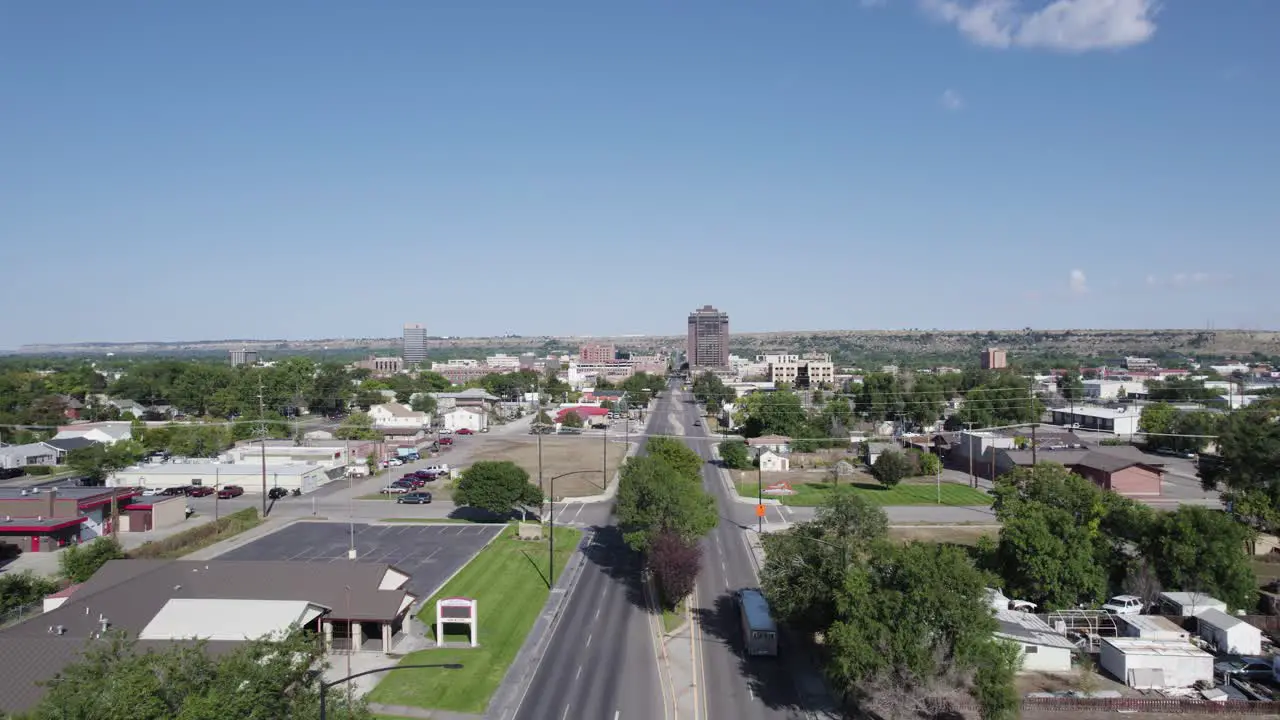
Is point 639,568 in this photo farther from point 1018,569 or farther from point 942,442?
point 942,442

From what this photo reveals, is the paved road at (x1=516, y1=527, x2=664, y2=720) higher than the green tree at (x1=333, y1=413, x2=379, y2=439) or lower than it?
lower

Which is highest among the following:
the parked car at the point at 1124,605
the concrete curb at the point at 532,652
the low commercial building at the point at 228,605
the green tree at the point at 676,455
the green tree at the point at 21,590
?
the green tree at the point at 676,455

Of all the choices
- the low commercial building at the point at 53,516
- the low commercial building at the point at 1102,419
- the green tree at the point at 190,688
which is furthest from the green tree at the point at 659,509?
the low commercial building at the point at 1102,419

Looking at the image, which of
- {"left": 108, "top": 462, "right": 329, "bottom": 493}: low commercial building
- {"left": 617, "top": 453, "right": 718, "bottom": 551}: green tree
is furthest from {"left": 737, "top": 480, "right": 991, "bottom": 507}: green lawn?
{"left": 108, "top": 462, "right": 329, "bottom": 493}: low commercial building

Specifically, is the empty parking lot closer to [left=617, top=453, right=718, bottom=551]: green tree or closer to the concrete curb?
the concrete curb

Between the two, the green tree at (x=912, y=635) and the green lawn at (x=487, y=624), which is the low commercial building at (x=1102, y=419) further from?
the green tree at (x=912, y=635)

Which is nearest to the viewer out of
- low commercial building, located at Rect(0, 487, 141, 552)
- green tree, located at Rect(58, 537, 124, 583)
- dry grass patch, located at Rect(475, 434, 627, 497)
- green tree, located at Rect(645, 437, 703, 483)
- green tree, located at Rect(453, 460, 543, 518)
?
green tree, located at Rect(58, 537, 124, 583)
